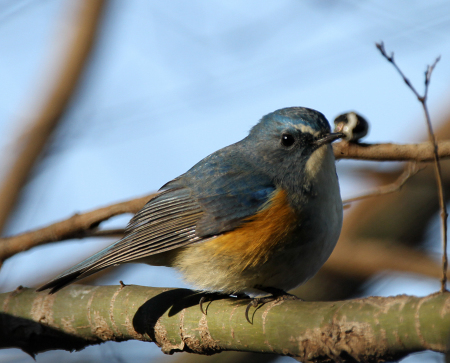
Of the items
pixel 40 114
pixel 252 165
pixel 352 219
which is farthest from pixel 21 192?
pixel 352 219

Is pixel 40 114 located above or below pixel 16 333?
above

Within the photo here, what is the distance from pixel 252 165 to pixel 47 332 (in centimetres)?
189

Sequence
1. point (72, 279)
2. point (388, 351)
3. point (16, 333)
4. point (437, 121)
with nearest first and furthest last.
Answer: point (388, 351) < point (72, 279) < point (16, 333) < point (437, 121)

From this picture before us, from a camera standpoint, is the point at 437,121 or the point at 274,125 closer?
the point at 274,125

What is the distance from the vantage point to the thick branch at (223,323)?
2018mm

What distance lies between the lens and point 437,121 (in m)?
5.88

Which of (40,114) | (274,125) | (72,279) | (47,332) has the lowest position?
(47,332)

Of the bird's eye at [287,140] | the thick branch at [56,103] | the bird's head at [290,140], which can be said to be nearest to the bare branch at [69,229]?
the bird's head at [290,140]

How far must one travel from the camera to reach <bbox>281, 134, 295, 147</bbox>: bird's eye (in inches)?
142

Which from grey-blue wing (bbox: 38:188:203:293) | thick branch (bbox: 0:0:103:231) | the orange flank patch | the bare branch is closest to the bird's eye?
the orange flank patch

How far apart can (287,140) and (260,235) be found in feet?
2.61

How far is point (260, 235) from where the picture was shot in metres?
3.19

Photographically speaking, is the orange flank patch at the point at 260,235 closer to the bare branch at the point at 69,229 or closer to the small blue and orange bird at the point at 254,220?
the small blue and orange bird at the point at 254,220

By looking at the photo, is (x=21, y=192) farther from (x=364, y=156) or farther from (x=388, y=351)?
(x=388, y=351)
